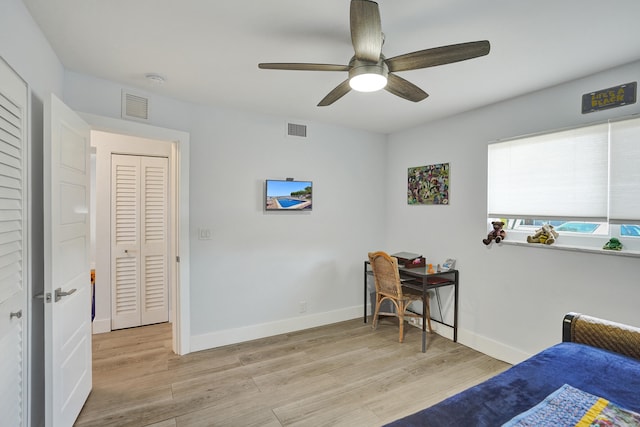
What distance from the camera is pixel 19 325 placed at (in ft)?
5.00

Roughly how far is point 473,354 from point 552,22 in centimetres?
280

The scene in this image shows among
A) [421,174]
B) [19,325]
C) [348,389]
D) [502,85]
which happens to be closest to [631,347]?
[348,389]

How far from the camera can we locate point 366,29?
4.49ft

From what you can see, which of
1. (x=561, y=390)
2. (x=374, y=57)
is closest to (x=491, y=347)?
(x=561, y=390)

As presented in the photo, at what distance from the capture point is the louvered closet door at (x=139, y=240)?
362cm

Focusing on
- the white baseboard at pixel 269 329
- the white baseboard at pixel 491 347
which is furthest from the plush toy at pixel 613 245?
the white baseboard at pixel 269 329

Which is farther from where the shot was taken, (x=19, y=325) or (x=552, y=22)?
(x=552, y=22)

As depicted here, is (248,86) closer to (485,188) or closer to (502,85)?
(502,85)

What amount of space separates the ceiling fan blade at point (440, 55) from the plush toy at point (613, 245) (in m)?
1.83

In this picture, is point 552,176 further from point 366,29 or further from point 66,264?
point 66,264

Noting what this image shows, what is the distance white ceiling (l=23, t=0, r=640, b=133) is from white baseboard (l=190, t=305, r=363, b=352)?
7.84 feet

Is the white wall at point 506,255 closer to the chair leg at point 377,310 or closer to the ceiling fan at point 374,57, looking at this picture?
the chair leg at point 377,310

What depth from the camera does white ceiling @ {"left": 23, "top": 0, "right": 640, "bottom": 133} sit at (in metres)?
1.58

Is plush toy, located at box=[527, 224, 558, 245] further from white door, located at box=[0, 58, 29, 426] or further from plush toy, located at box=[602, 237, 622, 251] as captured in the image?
white door, located at box=[0, 58, 29, 426]
